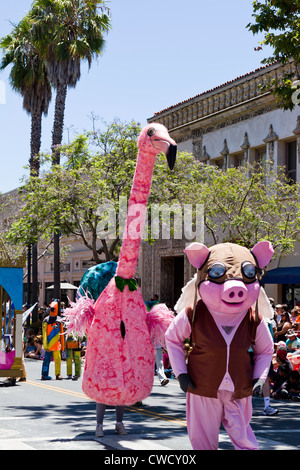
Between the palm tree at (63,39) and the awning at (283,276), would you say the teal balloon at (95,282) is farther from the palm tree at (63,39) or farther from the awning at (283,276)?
the palm tree at (63,39)

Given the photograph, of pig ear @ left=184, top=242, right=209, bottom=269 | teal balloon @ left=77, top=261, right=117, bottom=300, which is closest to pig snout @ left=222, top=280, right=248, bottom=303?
pig ear @ left=184, top=242, right=209, bottom=269

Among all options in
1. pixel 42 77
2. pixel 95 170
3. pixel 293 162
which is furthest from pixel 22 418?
pixel 42 77

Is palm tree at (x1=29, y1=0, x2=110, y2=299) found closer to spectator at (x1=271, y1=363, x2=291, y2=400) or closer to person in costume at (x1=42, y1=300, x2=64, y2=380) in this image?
person in costume at (x1=42, y1=300, x2=64, y2=380)

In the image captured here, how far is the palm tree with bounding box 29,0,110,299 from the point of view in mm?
25531

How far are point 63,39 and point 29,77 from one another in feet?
10.9

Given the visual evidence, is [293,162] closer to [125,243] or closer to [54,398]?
[54,398]

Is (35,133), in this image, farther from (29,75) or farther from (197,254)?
(197,254)

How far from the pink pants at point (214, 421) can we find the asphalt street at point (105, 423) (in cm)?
30

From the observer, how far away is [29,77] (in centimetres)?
2853

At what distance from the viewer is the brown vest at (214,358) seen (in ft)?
17.8

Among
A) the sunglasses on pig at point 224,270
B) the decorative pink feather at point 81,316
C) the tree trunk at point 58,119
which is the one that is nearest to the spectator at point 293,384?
the decorative pink feather at point 81,316

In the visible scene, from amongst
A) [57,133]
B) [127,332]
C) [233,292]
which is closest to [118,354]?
[127,332]

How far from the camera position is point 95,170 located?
23109 mm
